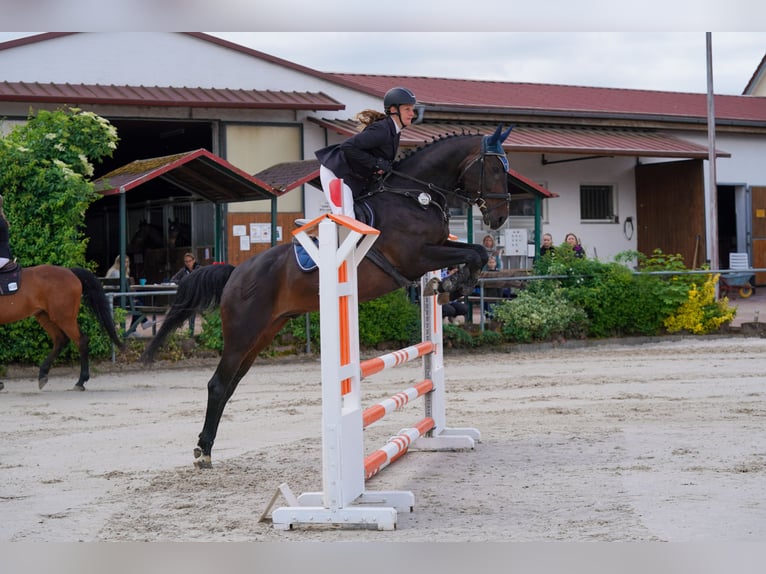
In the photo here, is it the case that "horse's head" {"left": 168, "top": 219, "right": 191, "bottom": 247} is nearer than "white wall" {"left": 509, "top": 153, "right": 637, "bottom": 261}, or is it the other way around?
"horse's head" {"left": 168, "top": 219, "right": 191, "bottom": 247}

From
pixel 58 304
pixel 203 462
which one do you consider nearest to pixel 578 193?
pixel 58 304

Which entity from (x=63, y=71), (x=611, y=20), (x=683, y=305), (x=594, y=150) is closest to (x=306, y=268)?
(x=611, y=20)

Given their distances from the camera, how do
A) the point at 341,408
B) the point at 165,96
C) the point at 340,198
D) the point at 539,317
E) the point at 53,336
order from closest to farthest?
the point at 341,408, the point at 340,198, the point at 53,336, the point at 539,317, the point at 165,96

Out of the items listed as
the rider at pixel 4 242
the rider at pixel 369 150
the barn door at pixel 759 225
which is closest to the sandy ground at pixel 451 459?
the rider at pixel 4 242

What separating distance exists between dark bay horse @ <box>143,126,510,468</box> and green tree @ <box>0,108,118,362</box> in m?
7.05

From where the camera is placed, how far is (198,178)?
1565 cm

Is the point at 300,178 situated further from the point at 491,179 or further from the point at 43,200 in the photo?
the point at 491,179

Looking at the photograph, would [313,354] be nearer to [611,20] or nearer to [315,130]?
[315,130]

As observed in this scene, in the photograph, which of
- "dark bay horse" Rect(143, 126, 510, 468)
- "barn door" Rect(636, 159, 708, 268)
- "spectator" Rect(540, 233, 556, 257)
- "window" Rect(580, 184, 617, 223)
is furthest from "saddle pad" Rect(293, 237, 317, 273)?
"barn door" Rect(636, 159, 708, 268)

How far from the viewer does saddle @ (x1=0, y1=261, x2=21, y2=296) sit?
37.4 ft

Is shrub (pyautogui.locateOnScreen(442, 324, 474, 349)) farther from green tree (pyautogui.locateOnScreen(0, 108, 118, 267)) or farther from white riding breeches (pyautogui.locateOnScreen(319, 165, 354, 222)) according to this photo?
white riding breeches (pyautogui.locateOnScreen(319, 165, 354, 222))

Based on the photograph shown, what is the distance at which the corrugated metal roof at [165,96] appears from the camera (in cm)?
1719

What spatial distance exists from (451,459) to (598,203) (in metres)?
17.8

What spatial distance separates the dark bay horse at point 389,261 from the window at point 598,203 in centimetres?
1711
